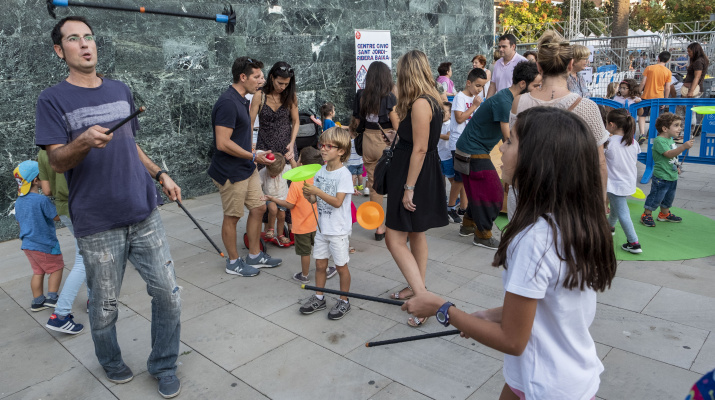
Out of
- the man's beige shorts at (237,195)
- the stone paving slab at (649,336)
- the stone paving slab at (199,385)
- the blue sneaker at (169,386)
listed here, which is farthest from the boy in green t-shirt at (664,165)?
the blue sneaker at (169,386)

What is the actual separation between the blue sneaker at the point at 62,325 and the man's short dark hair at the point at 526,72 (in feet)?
13.7

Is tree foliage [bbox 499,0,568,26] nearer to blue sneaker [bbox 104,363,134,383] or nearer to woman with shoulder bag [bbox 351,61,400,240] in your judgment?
woman with shoulder bag [bbox 351,61,400,240]

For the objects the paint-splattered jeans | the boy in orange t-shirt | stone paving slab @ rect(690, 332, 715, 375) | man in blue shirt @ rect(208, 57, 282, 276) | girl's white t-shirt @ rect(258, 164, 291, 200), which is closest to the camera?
the paint-splattered jeans

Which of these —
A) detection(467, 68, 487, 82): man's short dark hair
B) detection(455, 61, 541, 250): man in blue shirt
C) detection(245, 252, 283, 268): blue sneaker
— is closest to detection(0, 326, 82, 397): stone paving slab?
detection(245, 252, 283, 268): blue sneaker

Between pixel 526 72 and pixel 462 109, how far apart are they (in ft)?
4.59

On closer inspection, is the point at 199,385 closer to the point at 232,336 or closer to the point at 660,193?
the point at 232,336

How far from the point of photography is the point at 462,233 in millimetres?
6070

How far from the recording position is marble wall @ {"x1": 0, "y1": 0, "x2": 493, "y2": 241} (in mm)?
6359

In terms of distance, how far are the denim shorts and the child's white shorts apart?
3911mm

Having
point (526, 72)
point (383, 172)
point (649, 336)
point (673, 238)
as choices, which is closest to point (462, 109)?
point (526, 72)

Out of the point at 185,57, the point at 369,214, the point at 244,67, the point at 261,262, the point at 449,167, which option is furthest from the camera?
the point at 185,57

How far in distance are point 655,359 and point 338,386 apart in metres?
1.96

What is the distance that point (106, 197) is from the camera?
2.98 m

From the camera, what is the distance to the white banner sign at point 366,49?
9.54 metres
